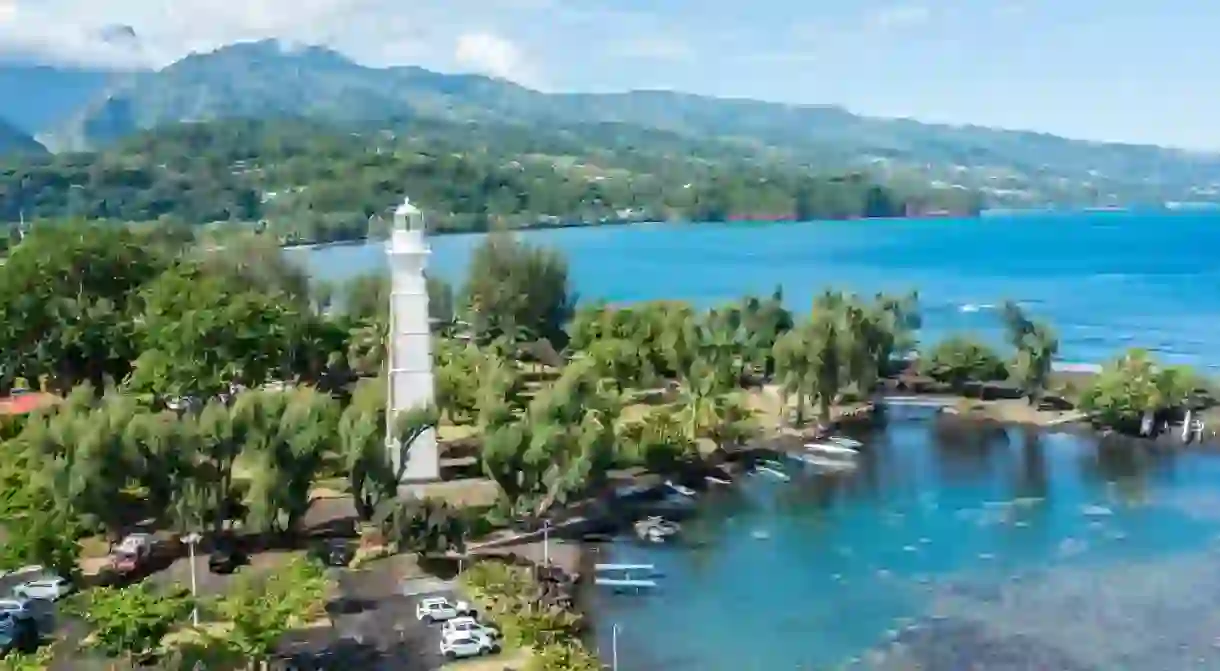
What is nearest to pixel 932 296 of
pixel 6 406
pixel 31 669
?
pixel 6 406

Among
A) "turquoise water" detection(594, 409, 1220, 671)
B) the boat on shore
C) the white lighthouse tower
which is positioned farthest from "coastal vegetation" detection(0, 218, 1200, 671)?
"turquoise water" detection(594, 409, 1220, 671)

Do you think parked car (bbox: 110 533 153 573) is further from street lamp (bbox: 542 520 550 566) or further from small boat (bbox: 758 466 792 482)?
small boat (bbox: 758 466 792 482)

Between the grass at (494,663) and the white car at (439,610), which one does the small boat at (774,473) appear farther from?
the grass at (494,663)

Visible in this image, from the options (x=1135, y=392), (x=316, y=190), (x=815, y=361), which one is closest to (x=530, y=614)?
(x=815, y=361)

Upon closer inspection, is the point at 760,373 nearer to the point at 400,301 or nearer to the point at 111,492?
the point at 400,301

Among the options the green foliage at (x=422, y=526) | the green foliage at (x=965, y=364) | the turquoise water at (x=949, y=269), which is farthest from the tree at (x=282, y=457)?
the turquoise water at (x=949, y=269)

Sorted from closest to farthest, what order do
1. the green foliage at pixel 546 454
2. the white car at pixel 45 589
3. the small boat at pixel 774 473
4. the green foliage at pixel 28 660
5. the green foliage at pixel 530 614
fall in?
the green foliage at pixel 28 660 < the green foliage at pixel 530 614 < the white car at pixel 45 589 < the green foliage at pixel 546 454 < the small boat at pixel 774 473
